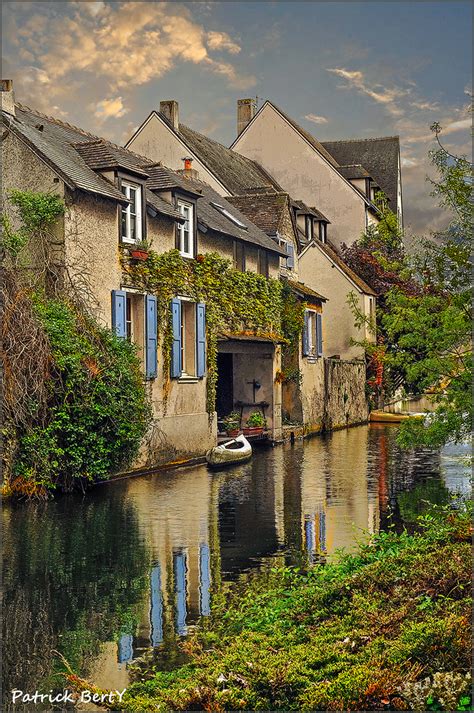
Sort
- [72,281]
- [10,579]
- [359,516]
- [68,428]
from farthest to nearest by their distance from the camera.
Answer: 1. [72,281]
2. [68,428]
3. [359,516]
4. [10,579]

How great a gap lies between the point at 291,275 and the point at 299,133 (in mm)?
13791

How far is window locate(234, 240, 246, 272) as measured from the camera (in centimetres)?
2877

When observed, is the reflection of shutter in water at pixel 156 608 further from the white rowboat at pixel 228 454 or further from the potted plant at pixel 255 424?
the potted plant at pixel 255 424

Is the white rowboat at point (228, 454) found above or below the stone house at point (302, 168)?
below

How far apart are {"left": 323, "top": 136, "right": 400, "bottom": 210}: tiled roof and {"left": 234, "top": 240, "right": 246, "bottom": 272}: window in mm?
28526

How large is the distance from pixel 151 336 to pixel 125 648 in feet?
48.4

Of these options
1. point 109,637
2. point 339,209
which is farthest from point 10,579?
point 339,209

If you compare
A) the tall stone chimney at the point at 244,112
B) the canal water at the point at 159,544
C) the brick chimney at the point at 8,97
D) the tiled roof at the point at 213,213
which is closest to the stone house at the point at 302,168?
the tall stone chimney at the point at 244,112

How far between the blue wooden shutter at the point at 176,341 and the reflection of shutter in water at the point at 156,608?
41.3 feet

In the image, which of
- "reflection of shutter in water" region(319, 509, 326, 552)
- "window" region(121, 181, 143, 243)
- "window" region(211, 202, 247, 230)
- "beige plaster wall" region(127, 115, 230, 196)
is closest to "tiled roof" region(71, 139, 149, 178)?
"window" region(121, 181, 143, 243)

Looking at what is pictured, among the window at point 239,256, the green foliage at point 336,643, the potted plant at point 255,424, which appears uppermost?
the window at point 239,256

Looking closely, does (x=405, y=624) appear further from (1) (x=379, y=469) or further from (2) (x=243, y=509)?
(1) (x=379, y=469)

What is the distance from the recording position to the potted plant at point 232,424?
28.6 metres

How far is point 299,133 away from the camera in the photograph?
47.2m
